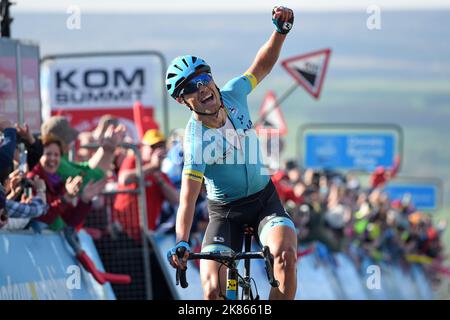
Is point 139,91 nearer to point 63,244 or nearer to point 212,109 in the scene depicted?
point 63,244

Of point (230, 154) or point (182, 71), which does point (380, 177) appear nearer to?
point (230, 154)

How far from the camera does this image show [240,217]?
10625mm

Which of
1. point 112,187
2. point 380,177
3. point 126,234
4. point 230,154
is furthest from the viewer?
point 380,177

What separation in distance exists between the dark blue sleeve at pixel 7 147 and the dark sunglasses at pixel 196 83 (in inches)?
62.7

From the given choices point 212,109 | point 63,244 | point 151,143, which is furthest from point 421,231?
point 212,109

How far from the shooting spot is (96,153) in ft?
44.9

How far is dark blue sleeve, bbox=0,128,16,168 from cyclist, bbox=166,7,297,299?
1473 millimetres

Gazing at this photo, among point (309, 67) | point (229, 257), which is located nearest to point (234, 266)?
point (229, 257)

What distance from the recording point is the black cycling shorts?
10.5 metres

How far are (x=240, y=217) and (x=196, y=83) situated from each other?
3.43 ft

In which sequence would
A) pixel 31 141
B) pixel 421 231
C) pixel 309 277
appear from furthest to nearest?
1. pixel 421 231
2. pixel 309 277
3. pixel 31 141

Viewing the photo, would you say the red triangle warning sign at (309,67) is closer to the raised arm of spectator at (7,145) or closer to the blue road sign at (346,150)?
the raised arm of spectator at (7,145)

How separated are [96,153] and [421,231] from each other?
17166 mm

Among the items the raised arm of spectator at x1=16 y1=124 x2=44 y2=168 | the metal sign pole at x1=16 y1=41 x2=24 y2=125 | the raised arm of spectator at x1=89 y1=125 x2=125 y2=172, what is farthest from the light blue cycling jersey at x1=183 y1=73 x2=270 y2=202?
the raised arm of spectator at x1=89 y1=125 x2=125 y2=172
